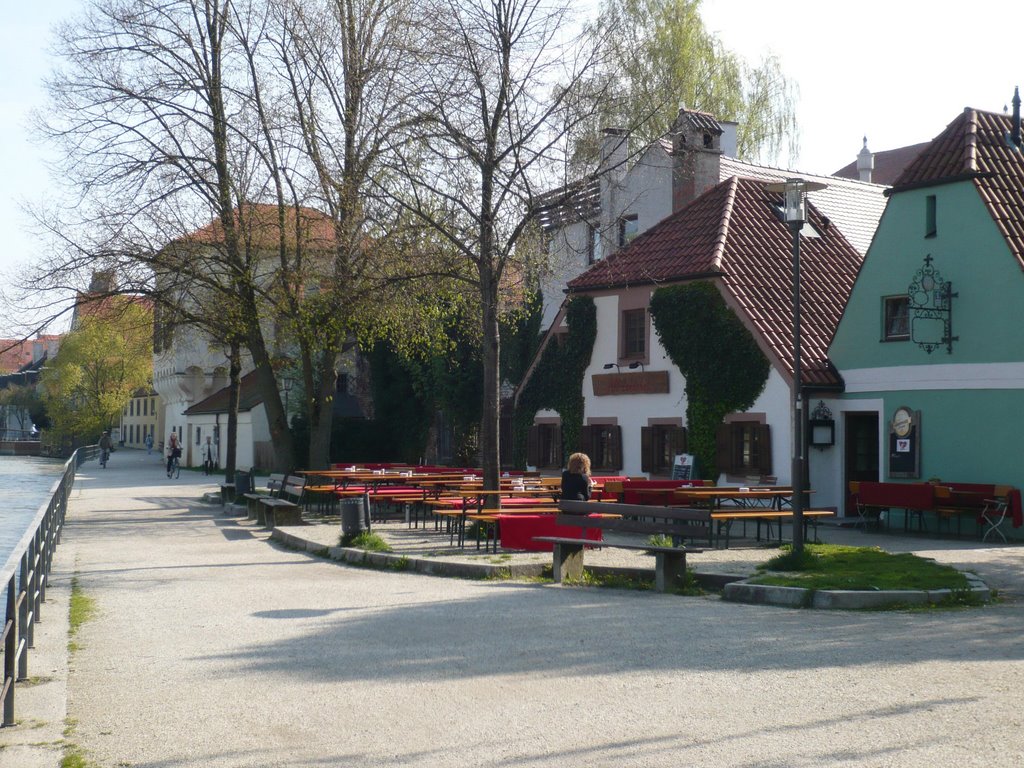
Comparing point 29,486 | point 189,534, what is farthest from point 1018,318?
point 29,486

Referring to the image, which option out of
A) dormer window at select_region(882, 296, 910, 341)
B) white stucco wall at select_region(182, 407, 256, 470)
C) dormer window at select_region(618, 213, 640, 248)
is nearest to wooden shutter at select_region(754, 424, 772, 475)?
dormer window at select_region(882, 296, 910, 341)

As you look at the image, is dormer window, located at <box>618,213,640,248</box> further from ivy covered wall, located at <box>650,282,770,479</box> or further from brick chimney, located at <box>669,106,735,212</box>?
ivy covered wall, located at <box>650,282,770,479</box>

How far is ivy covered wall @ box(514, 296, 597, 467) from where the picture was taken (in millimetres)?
32000

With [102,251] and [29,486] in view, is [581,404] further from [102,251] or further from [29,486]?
[29,486]

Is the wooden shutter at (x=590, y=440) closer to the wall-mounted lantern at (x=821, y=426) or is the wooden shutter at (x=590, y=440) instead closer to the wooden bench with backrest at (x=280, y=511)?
the wall-mounted lantern at (x=821, y=426)

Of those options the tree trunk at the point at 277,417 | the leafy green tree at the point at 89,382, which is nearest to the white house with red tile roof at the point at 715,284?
the tree trunk at the point at 277,417

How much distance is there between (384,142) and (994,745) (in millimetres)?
18485

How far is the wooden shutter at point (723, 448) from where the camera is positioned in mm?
27797

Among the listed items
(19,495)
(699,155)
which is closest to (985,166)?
(699,155)

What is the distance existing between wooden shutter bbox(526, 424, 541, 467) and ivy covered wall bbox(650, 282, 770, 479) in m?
5.57

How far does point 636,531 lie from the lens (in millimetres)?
15414

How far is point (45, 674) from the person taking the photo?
367 inches

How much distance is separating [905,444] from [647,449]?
7.45m

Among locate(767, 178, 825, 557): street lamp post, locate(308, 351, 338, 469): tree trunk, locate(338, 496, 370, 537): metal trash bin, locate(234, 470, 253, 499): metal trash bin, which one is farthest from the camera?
locate(308, 351, 338, 469): tree trunk
